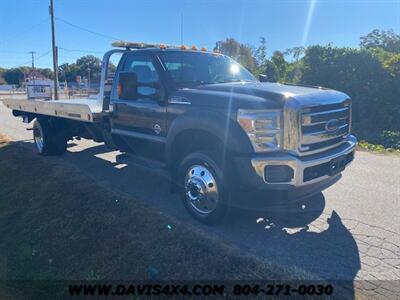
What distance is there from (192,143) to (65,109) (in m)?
3.34

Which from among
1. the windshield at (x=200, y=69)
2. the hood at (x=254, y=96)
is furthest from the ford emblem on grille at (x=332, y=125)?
the windshield at (x=200, y=69)

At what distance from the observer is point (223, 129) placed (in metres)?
3.59

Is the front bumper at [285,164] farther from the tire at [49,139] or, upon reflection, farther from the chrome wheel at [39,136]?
the chrome wheel at [39,136]

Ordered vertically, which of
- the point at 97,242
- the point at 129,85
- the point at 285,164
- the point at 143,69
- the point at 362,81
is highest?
the point at 362,81

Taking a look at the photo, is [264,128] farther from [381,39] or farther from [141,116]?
[381,39]

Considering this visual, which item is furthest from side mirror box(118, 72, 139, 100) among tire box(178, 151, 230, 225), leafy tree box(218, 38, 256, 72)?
leafy tree box(218, 38, 256, 72)

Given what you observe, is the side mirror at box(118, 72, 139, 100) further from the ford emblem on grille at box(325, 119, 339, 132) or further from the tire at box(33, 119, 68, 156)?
the tire at box(33, 119, 68, 156)

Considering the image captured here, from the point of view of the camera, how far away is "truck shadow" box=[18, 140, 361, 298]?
10.5ft

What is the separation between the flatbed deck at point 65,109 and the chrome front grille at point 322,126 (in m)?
3.52

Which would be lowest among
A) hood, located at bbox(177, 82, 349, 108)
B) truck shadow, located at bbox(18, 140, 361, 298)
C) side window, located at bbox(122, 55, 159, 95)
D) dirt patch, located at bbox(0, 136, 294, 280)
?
dirt patch, located at bbox(0, 136, 294, 280)

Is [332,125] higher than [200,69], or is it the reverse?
[200,69]

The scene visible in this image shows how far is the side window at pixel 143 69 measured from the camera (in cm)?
469

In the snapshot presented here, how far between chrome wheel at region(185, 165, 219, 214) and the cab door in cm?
79

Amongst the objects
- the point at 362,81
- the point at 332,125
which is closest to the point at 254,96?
the point at 332,125
